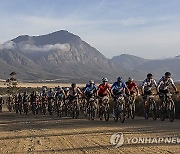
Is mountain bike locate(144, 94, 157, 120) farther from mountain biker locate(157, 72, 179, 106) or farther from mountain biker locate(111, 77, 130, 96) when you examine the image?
mountain biker locate(111, 77, 130, 96)

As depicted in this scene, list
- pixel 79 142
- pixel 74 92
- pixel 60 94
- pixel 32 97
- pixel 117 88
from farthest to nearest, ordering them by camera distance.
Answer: pixel 32 97
pixel 60 94
pixel 74 92
pixel 117 88
pixel 79 142

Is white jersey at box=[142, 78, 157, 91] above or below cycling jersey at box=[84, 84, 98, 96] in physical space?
above

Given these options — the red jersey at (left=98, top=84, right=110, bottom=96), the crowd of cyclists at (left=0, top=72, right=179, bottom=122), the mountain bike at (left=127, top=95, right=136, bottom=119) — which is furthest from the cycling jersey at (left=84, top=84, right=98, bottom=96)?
the mountain bike at (left=127, top=95, right=136, bottom=119)

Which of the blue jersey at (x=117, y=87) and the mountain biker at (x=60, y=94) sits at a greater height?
the blue jersey at (x=117, y=87)

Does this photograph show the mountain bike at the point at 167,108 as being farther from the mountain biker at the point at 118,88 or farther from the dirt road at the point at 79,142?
the dirt road at the point at 79,142

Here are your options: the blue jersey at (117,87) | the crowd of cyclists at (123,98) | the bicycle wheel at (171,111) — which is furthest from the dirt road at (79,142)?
the blue jersey at (117,87)

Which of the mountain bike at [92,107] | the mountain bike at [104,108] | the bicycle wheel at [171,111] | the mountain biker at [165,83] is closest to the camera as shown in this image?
the bicycle wheel at [171,111]

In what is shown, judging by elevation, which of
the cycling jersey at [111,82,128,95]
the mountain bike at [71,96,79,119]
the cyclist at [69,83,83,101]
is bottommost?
the mountain bike at [71,96,79,119]

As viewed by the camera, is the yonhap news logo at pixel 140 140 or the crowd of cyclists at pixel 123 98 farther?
the crowd of cyclists at pixel 123 98

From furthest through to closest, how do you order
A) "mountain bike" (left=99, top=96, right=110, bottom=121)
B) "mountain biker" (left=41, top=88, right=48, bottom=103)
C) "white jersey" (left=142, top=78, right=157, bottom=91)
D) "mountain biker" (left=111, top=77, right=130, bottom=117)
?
"mountain biker" (left=41, top=88, right=48, bottom=103), "mountain bike" (left=99, top=96, right=110, bottom=121), "white jersey" (left=142, top=78, right=157, bottom=91), "mountain biker" (left=111, top=77, right=130, bottom=117)

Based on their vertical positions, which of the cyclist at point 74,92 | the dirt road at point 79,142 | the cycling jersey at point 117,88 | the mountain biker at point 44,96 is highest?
the cycling jersey at point 117,88

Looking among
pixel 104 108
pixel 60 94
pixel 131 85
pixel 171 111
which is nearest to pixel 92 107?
pixel 104 108

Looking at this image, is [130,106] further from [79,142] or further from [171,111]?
A: [79,142]

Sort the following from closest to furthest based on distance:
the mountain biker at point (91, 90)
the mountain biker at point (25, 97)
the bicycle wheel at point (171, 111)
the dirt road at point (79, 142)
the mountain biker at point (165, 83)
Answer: the dirt road at point (79, 142), the bicycle wheel at point (171, 111), the mountain biker at point (165, 83), the mountain biker at point (91, 90), the mountain biker at point (25, 97)
